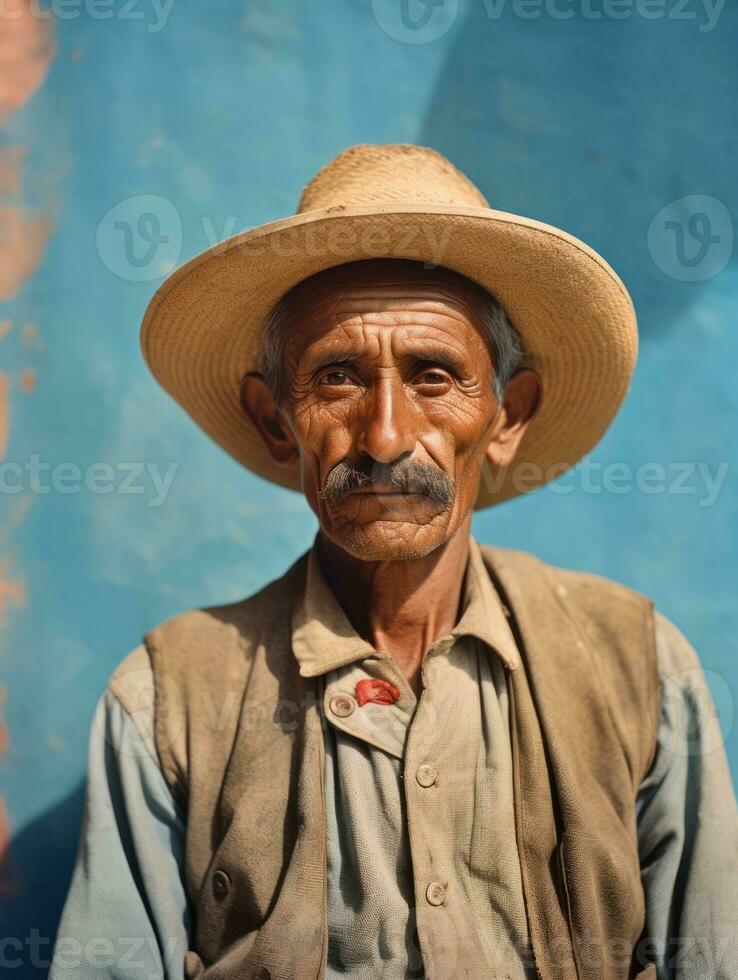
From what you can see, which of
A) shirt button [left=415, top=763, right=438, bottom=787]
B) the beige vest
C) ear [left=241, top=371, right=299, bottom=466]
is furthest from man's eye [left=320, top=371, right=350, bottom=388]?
shirt button [left=415, top=763, right=438, bottom=787]

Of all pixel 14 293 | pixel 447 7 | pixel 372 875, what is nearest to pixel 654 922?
pixel 372 875

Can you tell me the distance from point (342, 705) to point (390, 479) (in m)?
0.41

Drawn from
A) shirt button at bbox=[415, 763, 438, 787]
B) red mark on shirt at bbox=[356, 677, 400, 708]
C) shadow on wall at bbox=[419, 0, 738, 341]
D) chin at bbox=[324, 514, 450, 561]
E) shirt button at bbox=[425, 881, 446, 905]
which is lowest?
shirt button at bbox=[425, 881, 446, 905]

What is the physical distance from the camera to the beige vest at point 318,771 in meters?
1.84

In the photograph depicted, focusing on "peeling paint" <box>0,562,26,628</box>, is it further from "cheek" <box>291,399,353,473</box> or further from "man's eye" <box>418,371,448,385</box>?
"man's eye" <box>418,371,448,385</box>

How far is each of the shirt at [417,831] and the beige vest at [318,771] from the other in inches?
1.6

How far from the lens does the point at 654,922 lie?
1972 millimetres

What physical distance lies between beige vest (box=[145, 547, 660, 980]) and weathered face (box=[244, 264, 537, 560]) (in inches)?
11.7

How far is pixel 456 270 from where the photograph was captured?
6.55ft

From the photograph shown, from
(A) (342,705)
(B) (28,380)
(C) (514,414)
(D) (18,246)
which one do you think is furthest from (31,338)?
(A) (342,705)

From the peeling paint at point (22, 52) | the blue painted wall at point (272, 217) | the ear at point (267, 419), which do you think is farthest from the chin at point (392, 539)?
the peeling paint at point (22, 52)

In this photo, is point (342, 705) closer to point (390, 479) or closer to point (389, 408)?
point (390, 479)

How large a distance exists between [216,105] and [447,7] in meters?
0.67

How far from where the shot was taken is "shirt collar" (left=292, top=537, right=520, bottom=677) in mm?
1983
